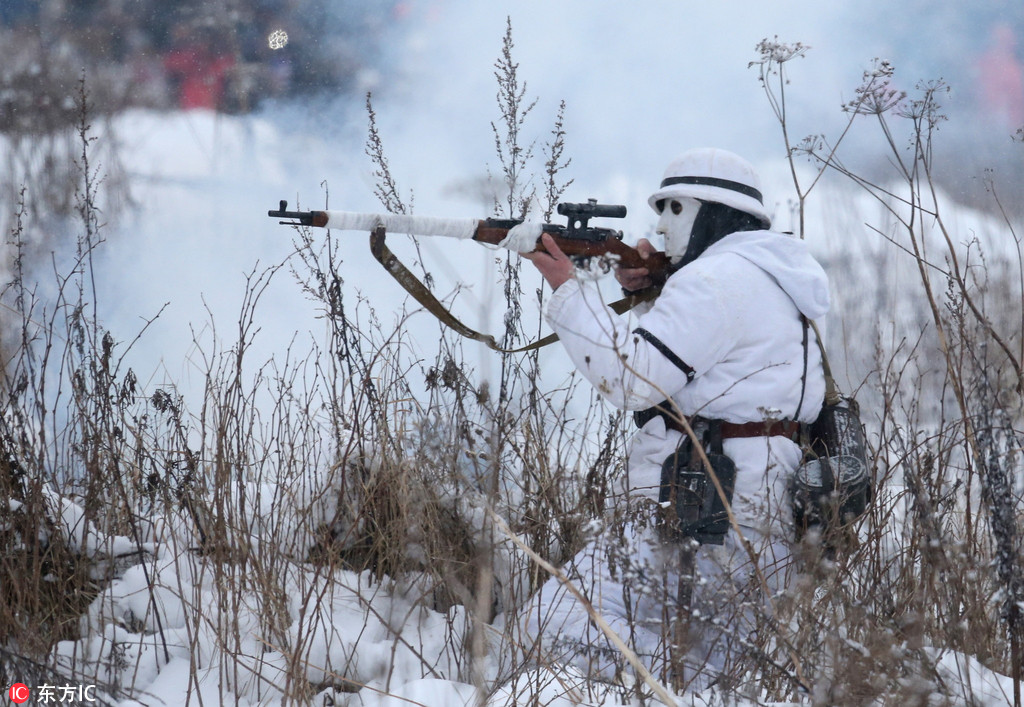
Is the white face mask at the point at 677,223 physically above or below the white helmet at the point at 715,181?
below

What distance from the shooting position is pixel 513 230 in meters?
2.83

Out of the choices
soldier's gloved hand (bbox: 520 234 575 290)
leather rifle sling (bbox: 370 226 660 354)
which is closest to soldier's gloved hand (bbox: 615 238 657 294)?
leather rifle sling (bbox: 370 226 660 354)

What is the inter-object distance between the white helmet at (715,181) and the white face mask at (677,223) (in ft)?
0.09

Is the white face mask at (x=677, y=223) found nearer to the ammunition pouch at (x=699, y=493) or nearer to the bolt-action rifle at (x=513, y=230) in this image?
the bolt-action rifle at (x=513, y=230)

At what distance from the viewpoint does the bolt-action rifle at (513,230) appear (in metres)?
2.84

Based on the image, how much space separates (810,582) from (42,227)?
4.66 m

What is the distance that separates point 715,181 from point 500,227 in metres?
0.65

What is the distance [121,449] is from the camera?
2.92 m

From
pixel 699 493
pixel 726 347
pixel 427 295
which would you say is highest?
pixel 427 295

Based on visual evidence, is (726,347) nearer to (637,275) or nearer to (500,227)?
(637,275)
